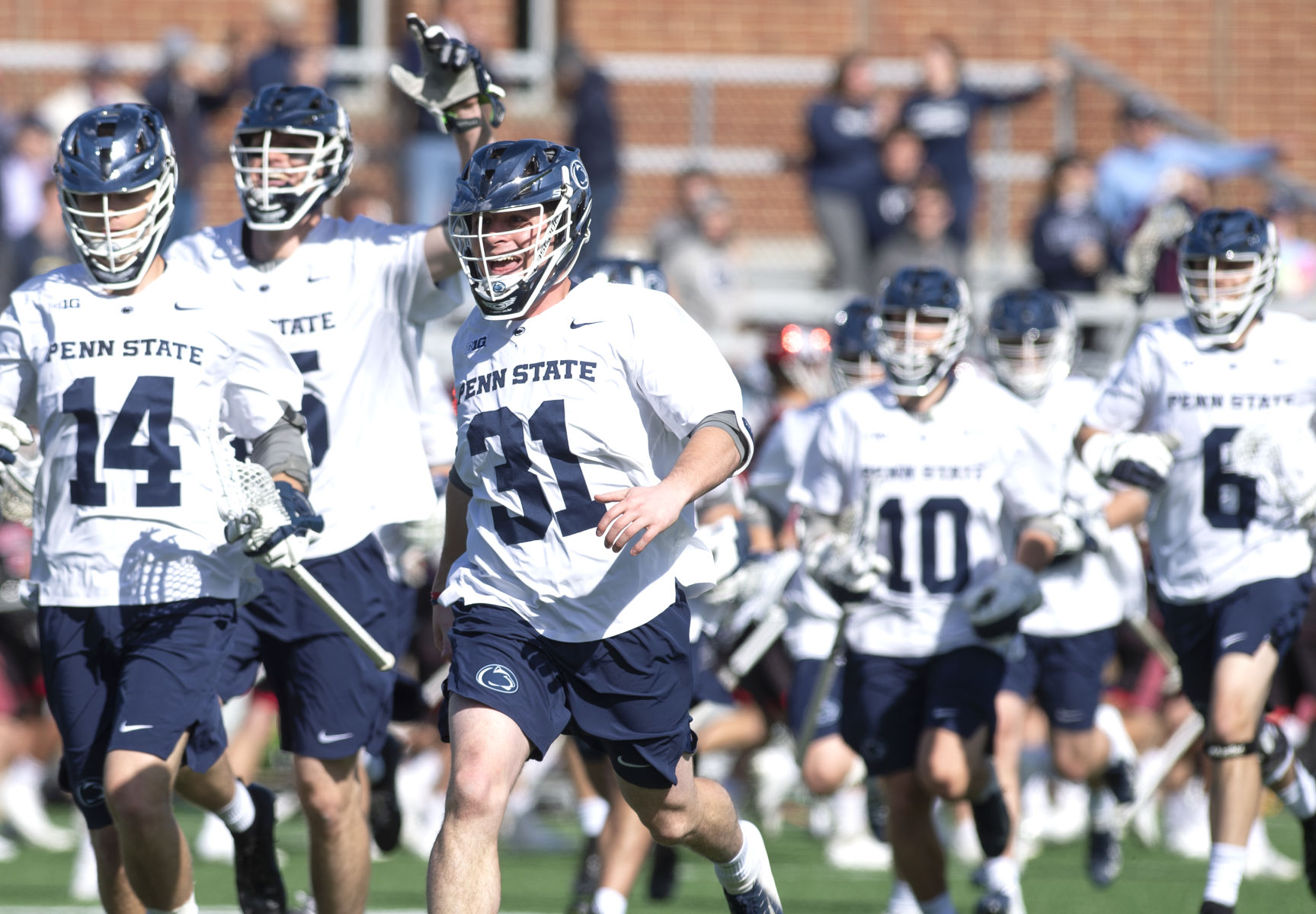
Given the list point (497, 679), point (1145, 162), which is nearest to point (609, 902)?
point (497, 679)

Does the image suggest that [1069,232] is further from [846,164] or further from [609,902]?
[609,902]

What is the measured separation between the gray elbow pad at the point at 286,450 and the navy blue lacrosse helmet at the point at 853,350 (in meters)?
3.00

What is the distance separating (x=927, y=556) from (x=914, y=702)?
19.1 inches

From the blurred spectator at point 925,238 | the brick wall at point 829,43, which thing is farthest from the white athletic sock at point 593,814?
the brick wall at point 829,43

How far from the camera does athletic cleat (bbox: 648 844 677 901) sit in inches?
320

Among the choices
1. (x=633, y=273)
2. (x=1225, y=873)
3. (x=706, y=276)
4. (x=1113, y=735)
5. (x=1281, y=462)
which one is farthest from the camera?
(x=706, y=276)

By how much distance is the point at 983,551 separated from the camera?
669 centimetres

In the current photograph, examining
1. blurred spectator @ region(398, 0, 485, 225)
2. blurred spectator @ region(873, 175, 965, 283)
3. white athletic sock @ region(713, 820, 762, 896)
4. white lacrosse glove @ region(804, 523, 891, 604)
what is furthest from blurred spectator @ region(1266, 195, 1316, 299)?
white athletic sock @ region(713, 820, 762, 896)

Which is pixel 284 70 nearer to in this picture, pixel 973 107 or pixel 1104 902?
pixel 973 107

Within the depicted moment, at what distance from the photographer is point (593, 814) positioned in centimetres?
781

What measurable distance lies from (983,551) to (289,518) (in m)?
2.56

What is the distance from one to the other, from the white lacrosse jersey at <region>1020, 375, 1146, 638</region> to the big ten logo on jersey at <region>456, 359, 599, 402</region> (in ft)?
11.9

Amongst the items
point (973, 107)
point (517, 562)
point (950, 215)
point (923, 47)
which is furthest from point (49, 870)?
point (923, 47)

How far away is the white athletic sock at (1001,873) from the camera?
6.86 m
